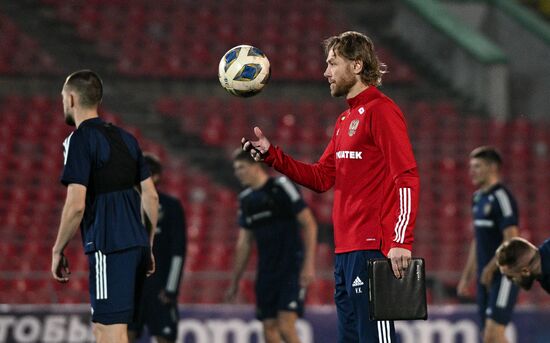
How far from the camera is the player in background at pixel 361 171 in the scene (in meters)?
5.18

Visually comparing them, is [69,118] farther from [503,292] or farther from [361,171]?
[503,292]

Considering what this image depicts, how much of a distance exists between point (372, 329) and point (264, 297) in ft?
13.4

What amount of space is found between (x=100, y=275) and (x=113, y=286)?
0.34 ft

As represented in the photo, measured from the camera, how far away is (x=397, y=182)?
507cm

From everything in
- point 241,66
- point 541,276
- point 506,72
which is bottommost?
point 541,276

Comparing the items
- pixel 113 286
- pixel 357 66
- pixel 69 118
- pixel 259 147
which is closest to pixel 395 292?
pixel 259 147

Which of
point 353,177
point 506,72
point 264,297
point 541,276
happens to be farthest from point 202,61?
point 353,177

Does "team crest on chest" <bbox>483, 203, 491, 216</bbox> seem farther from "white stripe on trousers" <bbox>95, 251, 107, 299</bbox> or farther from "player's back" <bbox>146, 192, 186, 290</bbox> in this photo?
"white stripe on trousers" <bbox>95, 251, 107, 299</bbox>

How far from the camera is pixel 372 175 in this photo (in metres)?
5.29

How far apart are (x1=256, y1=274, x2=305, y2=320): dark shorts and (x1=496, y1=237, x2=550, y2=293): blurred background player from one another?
2.27 meters

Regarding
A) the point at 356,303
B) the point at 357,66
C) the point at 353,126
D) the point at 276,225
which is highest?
the point at 357,66

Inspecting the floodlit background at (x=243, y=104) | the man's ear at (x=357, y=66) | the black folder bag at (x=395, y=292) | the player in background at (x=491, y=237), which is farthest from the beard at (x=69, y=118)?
the floodlit background at (x=243, y=104)

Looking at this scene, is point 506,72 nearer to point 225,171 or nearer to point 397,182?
point 225,171

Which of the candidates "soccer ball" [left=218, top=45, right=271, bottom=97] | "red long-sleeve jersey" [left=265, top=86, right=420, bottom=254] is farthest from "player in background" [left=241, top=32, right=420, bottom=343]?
"soccer ball" [left=218, top=45, right=271, bottom=97]
